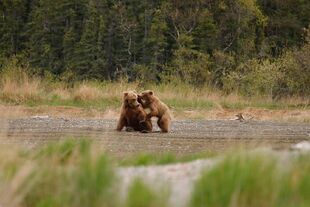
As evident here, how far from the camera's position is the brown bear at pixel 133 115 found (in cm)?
1484

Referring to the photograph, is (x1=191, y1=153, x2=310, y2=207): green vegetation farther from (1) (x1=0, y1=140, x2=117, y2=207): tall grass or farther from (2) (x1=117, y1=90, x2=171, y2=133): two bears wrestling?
(2) (x1=117, y1=90, x2=171, y2=133): two bears wrestling

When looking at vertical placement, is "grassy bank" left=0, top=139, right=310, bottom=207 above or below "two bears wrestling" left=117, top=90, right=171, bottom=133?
above

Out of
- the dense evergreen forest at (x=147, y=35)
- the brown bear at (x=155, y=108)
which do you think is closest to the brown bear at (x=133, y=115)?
the brown bear at (x=155, y=108)

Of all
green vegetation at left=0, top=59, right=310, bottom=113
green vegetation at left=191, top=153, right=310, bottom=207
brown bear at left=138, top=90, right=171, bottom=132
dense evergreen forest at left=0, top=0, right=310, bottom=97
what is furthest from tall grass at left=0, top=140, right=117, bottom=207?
dense evergreen forest at left=0, top=0, right=310, bottom=97

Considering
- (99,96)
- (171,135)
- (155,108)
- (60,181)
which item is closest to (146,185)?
(60,181)

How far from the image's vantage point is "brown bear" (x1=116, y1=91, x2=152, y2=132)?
1484cm

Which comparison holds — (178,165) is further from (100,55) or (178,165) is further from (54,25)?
(54,25)

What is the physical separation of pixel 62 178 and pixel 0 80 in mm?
21665

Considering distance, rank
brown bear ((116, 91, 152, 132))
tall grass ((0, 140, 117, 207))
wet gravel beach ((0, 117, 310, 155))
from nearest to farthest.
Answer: tall grass ((0, 140, 117, 207)), wet gravel beach ((0, 117, 310, 155)), brown bear ((116, 91, 152, 132))

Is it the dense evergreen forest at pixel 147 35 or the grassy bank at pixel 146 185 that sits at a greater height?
the grassy bank at pixel 146 185

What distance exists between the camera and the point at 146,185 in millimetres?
6277

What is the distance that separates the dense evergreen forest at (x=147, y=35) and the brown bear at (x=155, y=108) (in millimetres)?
23873

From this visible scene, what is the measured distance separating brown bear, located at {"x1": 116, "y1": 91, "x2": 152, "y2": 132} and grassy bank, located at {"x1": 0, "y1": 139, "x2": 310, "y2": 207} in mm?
7759

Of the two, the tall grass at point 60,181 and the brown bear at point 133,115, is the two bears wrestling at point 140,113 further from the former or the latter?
the tall grass at point 60,181
